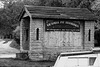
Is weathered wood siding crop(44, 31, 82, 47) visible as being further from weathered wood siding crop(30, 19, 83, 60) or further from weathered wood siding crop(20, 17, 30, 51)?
weathered wood siding crop(20, 17, 30, 51)

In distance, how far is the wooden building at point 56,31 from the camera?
18.7m

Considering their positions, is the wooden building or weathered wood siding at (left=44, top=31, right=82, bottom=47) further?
weathered wood siding at (left=44, top=31, right=82, bottom=47)

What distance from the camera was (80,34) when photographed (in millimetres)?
19938

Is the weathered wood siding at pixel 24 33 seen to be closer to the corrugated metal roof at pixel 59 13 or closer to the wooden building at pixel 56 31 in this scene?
the wooden building at pixel 56 31

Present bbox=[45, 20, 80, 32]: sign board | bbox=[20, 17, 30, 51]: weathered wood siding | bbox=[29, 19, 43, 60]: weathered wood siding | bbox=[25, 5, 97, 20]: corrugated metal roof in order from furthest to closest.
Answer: bbox=[20, 17, 30, 51]: weathered wood siding
bbox=[45, 20, 80, 32]: sign board
bbox=[25, 5, 97, 20]: corrugated metal roof
bbox=[29, 19, 43, 60]: weathered wood siding

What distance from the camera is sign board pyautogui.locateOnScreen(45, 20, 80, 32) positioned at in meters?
19.1

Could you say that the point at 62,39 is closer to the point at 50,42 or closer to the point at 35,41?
the point at 50,42

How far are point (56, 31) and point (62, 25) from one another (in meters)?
0.61

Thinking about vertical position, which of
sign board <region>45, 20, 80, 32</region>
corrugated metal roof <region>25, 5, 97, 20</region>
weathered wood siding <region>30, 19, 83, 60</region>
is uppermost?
corrugated metal roof <region>25, 5, 97, 20</region>

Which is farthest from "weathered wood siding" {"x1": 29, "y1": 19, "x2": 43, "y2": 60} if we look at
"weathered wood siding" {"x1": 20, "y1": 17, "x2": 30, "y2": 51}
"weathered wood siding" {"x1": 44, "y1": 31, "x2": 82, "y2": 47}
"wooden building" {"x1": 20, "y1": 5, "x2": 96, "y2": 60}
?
"weathered wood siding" {"x1": 20, "y1": 17, "x2": 30, "y2": 51}

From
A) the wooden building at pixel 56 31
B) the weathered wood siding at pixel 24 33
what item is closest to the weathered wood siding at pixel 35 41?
the wooden building at pixel 56 31

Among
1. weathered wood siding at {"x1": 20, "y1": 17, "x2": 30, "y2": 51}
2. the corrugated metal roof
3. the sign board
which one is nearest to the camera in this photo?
the corrugated metal roof

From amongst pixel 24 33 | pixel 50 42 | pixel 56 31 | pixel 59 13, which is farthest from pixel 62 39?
pixel 24 33

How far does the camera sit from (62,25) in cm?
1931
